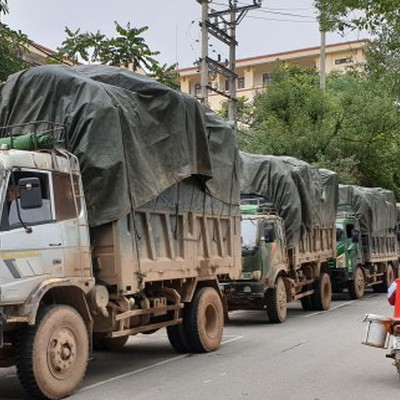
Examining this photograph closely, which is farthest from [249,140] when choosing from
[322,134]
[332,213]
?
[332,213]

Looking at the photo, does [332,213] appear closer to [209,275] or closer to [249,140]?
[209,275]

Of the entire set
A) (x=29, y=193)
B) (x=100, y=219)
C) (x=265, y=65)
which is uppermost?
(x=265, y=65)

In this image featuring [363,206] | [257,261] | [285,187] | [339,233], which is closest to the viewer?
[257,261]

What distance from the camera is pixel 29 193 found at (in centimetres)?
684

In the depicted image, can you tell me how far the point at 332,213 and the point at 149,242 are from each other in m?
10.9

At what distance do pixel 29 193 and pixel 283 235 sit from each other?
28.6ft

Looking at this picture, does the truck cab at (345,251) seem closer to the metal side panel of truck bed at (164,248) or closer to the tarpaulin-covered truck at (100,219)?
the metal side panel of truck bed at (164,248)

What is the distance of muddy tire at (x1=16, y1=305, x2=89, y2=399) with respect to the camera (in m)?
Result: 6.68

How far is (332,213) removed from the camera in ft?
61.7

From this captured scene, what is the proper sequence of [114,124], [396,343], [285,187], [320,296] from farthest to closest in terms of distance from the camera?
[320,296]
[285,187]
[114,124]
[396,343]

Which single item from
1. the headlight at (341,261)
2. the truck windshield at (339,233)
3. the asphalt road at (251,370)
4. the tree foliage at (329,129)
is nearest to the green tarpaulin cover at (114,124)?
the asphalt road at (251,370)

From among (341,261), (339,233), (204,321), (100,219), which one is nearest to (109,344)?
(204,321)

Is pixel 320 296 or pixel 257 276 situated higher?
pixel 257 276

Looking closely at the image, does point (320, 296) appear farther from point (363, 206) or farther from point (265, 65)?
point (265, 65)
